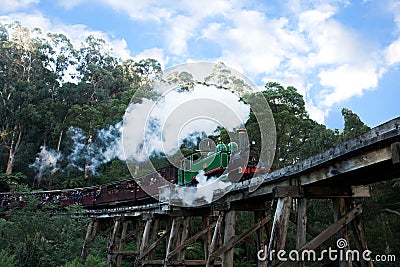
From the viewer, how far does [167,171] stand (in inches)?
519

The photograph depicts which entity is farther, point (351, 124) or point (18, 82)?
point (18, 82)

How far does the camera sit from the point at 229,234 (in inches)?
286

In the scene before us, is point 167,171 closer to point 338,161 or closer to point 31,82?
point 338,161

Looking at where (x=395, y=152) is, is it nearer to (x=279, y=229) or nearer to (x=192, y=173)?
(x=279, y=229)

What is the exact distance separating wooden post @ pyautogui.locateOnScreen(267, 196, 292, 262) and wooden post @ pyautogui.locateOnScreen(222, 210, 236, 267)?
7.08 feet

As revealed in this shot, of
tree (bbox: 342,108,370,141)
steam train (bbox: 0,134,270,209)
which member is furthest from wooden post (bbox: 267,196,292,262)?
tree (bbox: 342,108,370,141)

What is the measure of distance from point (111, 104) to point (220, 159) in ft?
82.2

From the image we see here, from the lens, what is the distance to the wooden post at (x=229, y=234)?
23.0 feet

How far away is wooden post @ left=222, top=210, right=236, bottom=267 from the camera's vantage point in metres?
7.02

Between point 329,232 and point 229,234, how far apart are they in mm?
2821

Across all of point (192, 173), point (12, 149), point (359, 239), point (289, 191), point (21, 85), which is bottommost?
point (359, 239)

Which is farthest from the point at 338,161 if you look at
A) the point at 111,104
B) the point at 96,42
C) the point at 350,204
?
the point at 96,42

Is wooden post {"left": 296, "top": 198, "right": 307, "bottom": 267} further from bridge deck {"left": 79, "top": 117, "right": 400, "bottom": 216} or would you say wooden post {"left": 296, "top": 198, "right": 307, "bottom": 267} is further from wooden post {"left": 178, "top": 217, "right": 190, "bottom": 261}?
wooden post {"left": 178, "top": 217, "right": 190, "bottom": 261}

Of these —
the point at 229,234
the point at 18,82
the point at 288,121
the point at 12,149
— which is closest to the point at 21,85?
the point at 18,82
